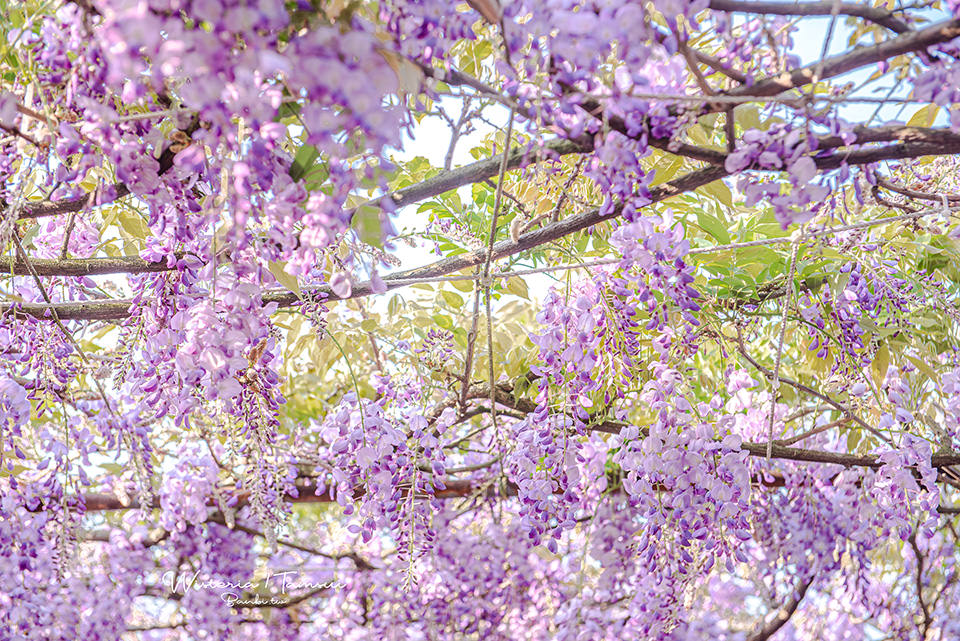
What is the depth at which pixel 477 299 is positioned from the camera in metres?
1.30

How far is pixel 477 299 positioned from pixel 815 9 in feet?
2.14

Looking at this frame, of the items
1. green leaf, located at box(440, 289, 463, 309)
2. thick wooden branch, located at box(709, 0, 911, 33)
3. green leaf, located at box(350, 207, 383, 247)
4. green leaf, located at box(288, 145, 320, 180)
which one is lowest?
green leaf, located at box(350, 207, 383, 247)

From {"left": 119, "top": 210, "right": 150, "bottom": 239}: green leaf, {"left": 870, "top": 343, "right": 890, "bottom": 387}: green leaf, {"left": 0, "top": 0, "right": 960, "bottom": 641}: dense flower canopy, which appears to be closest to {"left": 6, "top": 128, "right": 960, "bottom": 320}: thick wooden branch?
{"left": 0, "top": 0, "right": 960, "bottom": 641}: dense flower canopy

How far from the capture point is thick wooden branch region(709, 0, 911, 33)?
833mm

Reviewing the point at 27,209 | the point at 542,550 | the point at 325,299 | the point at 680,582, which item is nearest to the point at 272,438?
the point at 325,299

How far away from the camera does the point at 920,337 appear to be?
1887 millimetres

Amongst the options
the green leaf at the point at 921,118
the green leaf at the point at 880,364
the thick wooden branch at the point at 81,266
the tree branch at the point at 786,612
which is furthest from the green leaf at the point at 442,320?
the tree branch at the point at 786,612

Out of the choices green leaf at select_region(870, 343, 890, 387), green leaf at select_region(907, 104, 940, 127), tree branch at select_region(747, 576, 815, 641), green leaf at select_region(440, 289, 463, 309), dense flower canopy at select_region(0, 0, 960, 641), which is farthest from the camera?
tree branch at select_region(747, 576, 815, 641)

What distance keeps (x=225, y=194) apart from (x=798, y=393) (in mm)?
1769

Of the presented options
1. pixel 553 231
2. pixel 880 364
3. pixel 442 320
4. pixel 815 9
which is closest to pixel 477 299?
pixel 553 231

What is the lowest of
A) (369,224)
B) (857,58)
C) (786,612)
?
(786,612)

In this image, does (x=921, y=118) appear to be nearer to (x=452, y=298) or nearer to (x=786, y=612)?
(x=452, y=298)

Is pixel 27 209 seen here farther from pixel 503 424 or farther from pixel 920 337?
pixel 920 337

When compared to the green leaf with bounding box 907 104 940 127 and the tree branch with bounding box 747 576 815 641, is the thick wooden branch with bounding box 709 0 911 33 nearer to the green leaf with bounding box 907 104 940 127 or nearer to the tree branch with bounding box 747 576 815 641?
the green leaf with bounding box 907 104 940 127
